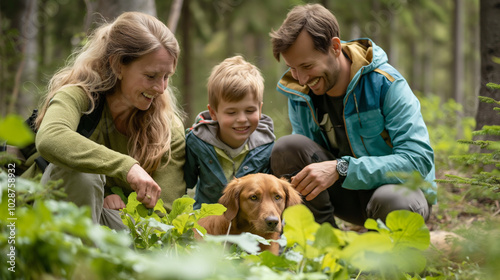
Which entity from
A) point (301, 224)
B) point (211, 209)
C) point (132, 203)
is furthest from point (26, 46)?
point (301, 224)

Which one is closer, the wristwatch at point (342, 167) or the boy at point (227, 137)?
the wristwatch at point (342, 167)

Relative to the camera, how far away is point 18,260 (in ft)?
3.91

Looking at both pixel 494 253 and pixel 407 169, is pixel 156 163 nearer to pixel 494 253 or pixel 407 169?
pixel 407 169

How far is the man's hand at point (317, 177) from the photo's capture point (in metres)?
3.18

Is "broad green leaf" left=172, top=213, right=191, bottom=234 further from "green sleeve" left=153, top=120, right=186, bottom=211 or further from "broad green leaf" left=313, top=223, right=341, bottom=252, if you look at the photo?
"green sleeve" left=153, top=120, right=186, bottom=211

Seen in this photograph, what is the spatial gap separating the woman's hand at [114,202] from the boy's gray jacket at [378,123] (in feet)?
5.18

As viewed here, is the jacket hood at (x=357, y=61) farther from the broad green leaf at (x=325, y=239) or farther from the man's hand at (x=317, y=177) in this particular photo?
the broad green leaf at (x=325, y=239)

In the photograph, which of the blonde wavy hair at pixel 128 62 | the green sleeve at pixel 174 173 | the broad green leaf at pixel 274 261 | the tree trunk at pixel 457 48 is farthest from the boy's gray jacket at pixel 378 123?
the tree trunk at pixel 457 48

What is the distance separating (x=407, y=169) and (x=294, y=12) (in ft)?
4.81

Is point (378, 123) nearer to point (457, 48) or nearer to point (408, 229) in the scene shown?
point (408, 229)

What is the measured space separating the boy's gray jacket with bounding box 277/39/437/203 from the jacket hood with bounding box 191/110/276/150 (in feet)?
1.42

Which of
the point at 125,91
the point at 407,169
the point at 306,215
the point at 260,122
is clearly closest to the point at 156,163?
the point at 125,91

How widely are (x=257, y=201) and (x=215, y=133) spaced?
0.86 m

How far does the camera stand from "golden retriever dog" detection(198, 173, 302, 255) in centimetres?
324
